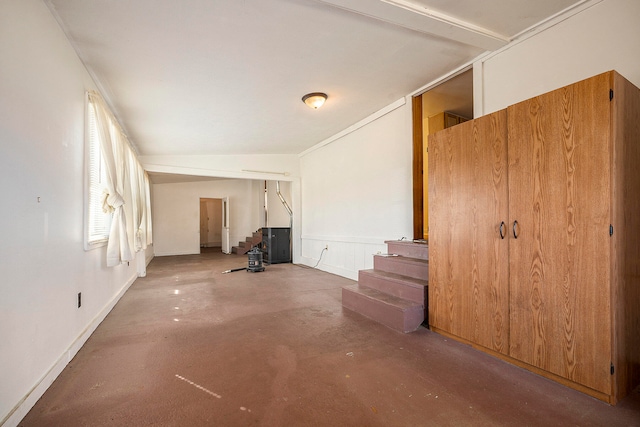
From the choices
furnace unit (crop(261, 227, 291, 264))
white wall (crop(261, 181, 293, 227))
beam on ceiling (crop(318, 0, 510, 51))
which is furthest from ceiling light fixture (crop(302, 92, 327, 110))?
white wall (crop(261, 181, 293, 227))

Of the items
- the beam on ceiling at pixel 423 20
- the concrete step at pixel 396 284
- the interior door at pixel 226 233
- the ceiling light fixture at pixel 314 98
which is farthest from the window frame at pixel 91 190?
the interior door at pixel 226 233

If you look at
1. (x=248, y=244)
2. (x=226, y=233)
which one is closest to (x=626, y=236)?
(x=248, y=244)

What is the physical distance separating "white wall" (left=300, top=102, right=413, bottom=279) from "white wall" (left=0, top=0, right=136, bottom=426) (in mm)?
3727

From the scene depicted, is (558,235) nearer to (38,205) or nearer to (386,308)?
(386,308)

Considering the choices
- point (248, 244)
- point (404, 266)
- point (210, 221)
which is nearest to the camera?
point (404, 266)

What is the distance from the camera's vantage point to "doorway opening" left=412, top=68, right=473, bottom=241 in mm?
3988

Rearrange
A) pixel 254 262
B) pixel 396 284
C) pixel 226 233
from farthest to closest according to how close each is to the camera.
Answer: pixel 226 233 < pixel 254 262 < pixel 396 284

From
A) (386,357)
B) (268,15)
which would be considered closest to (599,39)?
(268,15)

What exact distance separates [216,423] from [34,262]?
1.47 metres

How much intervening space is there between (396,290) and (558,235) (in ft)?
5.52

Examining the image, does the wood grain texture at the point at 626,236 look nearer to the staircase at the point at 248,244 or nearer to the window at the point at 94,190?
the window at the point at 94,190

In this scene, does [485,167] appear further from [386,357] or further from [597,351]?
[386,357]

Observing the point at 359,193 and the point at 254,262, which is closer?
the point at 359,193

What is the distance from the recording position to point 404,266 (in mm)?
3451
